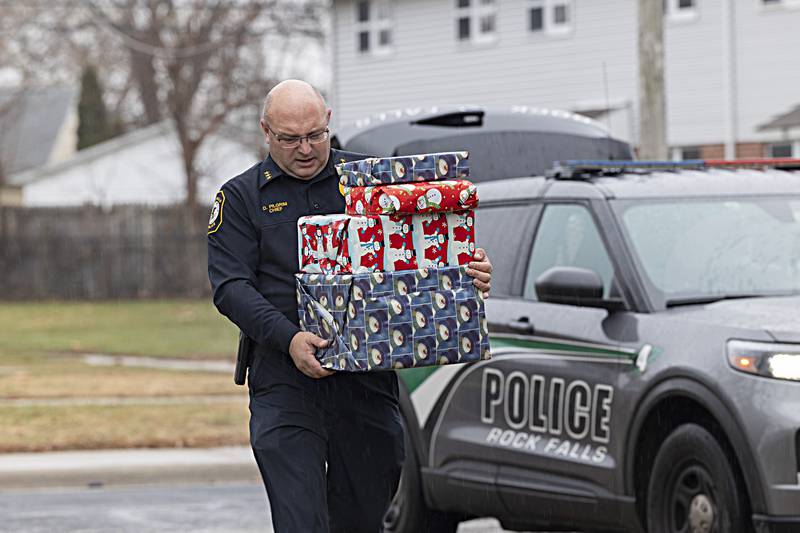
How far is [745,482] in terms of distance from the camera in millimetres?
6355

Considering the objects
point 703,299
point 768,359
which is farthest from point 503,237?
point 768,359

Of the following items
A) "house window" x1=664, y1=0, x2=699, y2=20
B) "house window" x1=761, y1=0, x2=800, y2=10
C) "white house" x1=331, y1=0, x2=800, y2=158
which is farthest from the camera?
"house window" x1=664, y1=0, x2=699, y2=20

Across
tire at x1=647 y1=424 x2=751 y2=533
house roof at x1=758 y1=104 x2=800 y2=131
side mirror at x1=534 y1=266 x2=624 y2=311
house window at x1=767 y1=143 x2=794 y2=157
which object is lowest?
tire at x1=647 y1=424 x2=751 y2=533

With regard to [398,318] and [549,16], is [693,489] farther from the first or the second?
[549,16]

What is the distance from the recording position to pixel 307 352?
5.23m

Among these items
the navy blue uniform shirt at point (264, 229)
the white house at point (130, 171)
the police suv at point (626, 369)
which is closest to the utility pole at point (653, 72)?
the police suv at point (626, 369)

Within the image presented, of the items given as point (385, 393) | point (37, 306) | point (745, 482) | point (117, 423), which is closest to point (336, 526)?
point (385, 393)

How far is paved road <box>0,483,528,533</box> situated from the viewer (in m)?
9.66

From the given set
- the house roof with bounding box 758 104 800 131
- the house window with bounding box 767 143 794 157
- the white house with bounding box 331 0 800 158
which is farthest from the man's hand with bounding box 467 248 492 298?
the house window with bounding box 767 143 794 157

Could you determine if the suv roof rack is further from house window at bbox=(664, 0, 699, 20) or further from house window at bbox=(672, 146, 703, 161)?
house window at bbox=(672, 146, 703, 161)

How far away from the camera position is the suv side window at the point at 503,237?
817 cm

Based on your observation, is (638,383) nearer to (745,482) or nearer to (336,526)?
(745,482)

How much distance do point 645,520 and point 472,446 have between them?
1.16 m

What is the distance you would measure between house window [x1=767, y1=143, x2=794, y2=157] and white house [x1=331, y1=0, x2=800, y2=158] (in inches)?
0.8
